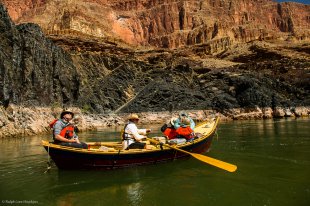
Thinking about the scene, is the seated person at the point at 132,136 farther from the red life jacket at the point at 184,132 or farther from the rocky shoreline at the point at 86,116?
the rocky shoreline at the point at 86,116

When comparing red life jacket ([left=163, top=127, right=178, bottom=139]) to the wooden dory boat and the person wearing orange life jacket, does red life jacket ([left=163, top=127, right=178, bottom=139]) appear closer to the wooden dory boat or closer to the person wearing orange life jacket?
the wooden dory boat

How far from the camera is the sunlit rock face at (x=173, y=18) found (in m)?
96.3

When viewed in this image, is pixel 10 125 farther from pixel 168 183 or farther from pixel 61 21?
pixel 61 21

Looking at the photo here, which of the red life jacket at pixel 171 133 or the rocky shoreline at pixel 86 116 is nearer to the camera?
the red life jacket at pixel 171 133

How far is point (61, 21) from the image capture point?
8650 cm

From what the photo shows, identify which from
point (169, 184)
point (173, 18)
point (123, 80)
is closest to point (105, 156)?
point (169, 184)

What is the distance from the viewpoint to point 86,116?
36281mm

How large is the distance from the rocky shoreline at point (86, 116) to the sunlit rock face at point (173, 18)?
53060 millimetres

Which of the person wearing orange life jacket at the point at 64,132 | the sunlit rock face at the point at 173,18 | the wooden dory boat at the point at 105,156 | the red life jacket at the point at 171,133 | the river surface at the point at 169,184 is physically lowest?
the river surface at the point at 169,184

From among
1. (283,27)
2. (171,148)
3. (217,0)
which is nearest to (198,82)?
(171,148)

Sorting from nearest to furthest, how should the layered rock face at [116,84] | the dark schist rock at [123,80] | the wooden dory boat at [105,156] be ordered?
1. the wooden dory boat at [105,156]
2. the layered rock face at [116,84]
3. the dark schist rock at [123,80]

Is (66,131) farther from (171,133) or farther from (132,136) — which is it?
(171,133)

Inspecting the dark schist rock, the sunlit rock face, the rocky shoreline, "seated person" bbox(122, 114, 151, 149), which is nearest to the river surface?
"seated person" bbox(122, 114, 151, 149)

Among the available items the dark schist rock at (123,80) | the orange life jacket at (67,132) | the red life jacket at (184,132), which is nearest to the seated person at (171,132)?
the red life jacket at (184,132)
